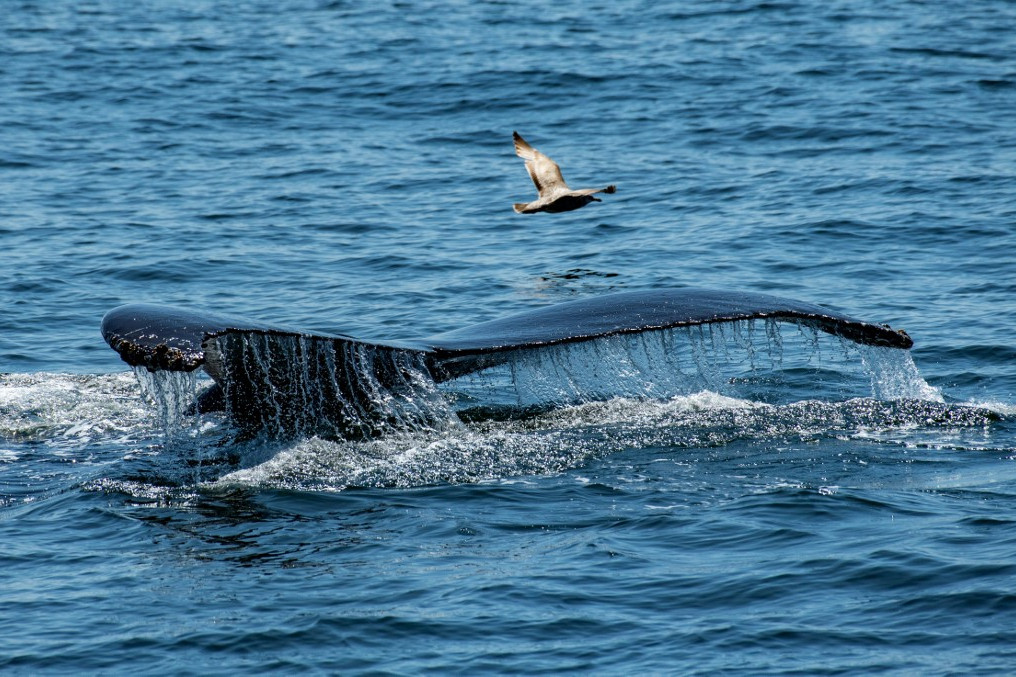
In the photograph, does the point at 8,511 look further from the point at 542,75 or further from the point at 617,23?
the point at 617,23

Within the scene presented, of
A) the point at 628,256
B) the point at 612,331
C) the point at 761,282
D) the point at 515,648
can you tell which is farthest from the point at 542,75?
the point at 515,648

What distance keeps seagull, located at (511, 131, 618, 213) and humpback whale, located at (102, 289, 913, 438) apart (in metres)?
6.74

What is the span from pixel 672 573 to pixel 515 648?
98cm

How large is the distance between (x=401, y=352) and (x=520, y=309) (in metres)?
5.66

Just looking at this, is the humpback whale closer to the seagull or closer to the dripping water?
the dripping water

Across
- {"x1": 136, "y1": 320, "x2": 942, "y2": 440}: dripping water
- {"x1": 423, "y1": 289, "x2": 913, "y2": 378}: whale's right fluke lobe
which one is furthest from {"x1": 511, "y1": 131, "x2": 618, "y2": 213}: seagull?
{"x1": 423, "y1": 289, "x2": 913, "y2": 378}: whale's right fluke lobe

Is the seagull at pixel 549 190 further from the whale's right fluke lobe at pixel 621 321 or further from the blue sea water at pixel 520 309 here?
the whale's right fluke lobe at pixel 621 321

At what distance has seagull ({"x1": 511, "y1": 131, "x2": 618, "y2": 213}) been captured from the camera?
14980mm

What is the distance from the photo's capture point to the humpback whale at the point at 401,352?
7.28 metres

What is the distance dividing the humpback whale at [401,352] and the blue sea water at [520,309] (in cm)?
23

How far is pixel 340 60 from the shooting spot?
26453mm

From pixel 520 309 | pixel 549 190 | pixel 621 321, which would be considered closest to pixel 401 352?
pixel 621 321

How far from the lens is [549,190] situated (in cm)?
1541

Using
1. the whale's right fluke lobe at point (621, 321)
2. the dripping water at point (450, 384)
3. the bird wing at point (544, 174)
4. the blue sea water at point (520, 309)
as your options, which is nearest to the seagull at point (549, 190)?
the bird wing at point (544, 174)
